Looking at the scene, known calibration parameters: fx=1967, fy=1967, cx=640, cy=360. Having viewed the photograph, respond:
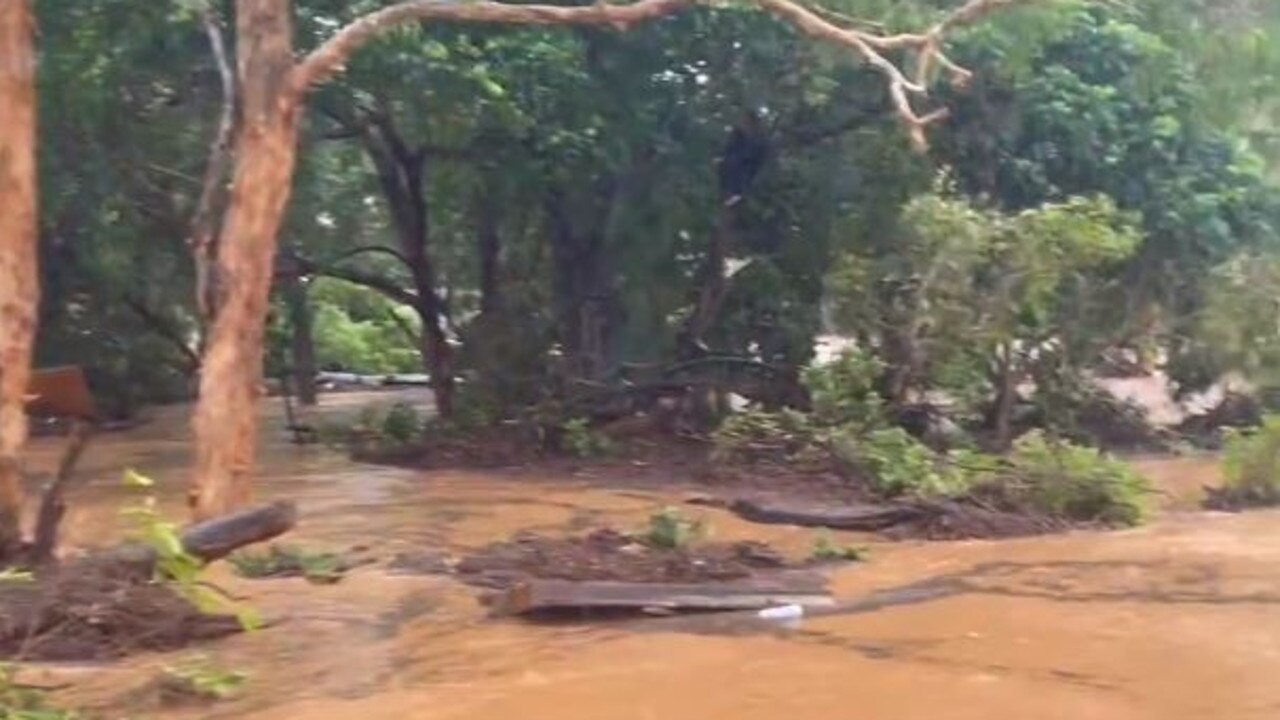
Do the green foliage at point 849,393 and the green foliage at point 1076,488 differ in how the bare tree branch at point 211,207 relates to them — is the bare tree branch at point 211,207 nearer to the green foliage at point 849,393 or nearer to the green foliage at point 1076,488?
the green foliage at point 1076,488

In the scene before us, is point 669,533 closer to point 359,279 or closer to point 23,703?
point 23,703

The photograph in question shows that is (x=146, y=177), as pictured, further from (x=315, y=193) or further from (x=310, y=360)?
(x=310, y=360)

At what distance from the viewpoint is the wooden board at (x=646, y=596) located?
34.0 feet

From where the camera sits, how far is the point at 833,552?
1277 cm

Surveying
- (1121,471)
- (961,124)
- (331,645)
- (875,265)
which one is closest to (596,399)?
(875,265)

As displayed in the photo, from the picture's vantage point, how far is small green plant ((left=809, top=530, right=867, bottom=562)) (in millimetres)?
12703

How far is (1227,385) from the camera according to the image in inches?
815

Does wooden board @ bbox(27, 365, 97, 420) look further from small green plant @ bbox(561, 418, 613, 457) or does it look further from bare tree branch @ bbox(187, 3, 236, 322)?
small green plant @ bbox(561, 418, 613, 457)

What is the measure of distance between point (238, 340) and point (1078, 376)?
1032 cm

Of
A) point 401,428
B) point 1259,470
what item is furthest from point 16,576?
point 401,428

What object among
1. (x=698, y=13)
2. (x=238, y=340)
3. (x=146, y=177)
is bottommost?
(x=238, y=340)

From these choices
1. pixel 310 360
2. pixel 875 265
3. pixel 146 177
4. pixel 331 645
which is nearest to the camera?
pixel 331 645

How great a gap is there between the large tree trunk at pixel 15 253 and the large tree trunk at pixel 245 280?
1444 mm

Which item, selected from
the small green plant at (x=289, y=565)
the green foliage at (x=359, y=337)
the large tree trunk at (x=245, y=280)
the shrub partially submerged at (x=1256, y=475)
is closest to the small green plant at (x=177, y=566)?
the small green plant at (x=289, y=565)
